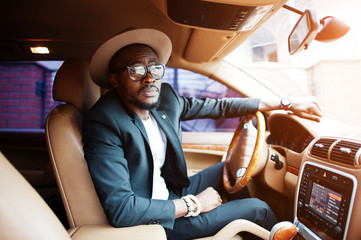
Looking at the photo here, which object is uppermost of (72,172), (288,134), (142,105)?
(142,105)

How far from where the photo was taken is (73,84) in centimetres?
155

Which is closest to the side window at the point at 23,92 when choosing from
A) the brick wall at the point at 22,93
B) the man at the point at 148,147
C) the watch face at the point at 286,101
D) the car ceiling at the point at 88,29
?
the brick wall at the point at 22,93

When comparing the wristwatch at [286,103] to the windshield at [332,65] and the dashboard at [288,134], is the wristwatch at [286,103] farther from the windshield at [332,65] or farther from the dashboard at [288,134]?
the windshield at [332,65]

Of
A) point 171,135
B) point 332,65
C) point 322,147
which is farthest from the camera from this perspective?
point 332,65

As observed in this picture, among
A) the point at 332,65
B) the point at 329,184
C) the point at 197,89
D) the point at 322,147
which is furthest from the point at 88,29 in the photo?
the point at 197,89

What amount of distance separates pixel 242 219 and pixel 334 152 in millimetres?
556

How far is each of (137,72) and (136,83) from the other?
0.06 m

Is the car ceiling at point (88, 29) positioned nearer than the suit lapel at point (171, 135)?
No

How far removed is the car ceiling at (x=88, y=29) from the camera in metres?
1.82

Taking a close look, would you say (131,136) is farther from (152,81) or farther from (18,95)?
(18,95)

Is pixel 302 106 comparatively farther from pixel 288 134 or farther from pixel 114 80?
pixel 114 80

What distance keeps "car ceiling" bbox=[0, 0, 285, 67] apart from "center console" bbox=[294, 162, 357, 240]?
909 millimetres

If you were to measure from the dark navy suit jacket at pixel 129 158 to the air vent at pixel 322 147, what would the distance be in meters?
0.54

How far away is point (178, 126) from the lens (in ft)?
6.23
